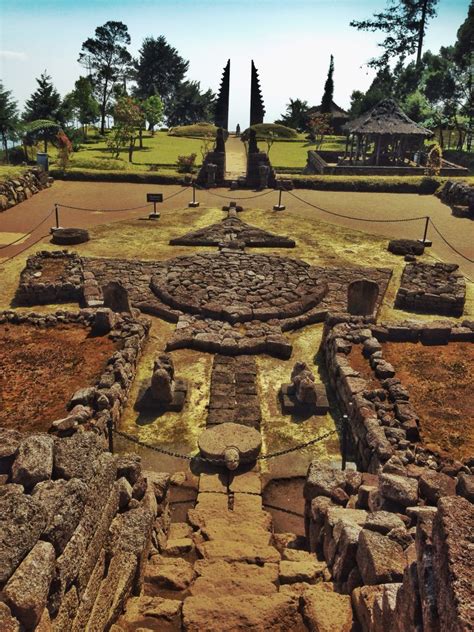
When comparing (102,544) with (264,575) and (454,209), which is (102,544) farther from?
(454,209)

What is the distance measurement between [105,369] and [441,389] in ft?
22.6

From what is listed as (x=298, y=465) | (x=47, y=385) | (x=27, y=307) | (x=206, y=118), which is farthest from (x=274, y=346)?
(x=206, y=118)

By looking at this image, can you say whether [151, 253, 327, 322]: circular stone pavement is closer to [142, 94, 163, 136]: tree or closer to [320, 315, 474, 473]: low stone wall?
[320, 315, 474, 473]: low stone wall

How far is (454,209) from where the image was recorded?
92.6ft

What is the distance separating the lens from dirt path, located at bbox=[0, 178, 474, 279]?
2314 centimetres

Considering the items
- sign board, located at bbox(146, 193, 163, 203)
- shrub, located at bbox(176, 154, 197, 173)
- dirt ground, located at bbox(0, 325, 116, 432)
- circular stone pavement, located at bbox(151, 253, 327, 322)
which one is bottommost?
dirt ground, located at bbox(0, 325, 116, 432)

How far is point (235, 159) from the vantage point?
140 feet

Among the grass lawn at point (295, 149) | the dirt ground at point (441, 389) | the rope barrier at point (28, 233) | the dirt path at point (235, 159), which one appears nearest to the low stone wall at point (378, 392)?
the dirt ground at point (441, 389)

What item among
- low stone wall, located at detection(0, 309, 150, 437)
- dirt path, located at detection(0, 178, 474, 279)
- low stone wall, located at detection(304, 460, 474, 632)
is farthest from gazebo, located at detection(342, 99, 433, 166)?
low stone wall, located at detection(304, 460, 474, 632)

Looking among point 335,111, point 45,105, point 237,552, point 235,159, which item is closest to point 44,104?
point 45,105

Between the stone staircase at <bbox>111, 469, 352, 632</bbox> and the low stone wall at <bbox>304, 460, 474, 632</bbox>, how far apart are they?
0.34 metres

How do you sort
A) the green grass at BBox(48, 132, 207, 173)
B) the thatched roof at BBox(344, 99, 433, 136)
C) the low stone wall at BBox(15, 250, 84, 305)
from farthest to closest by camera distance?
the thatched roof at BBox(344, 99, 433, 136)
the green grass at BBox(48, 132, 207, 173)
the low stone wall at BBox(15, 250, 84, 305)

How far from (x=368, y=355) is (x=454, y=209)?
19.6m

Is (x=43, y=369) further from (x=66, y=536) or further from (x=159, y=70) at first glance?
(x=159, y=70)
